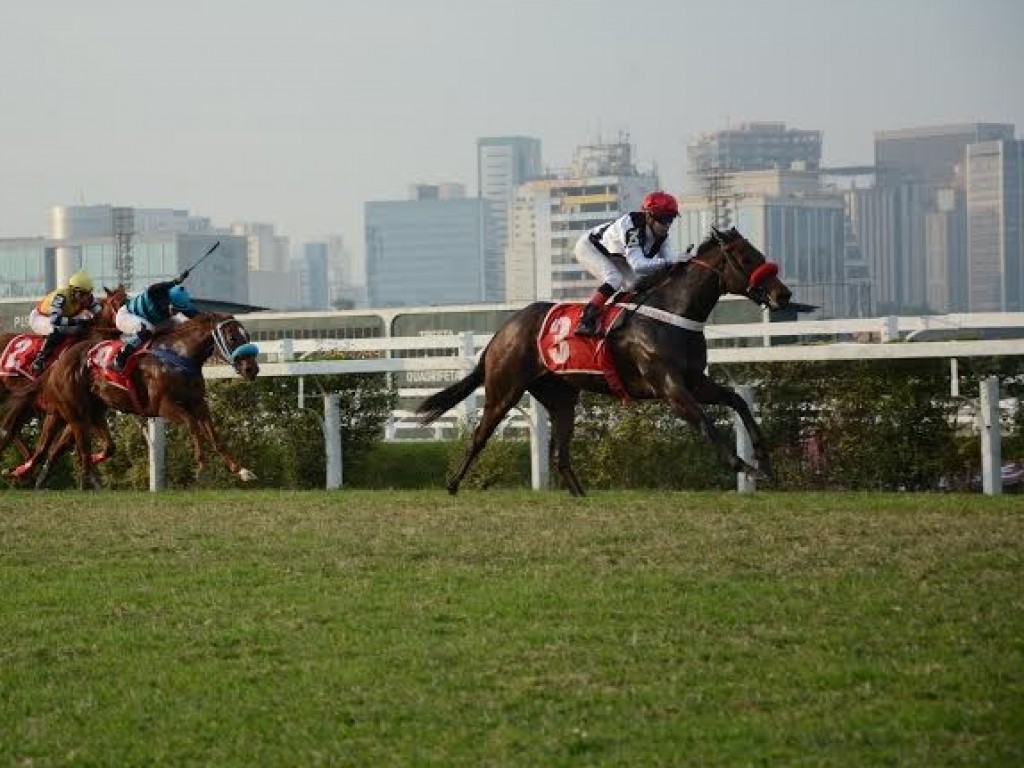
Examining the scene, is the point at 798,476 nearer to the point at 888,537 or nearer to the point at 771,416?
the point at 771,416

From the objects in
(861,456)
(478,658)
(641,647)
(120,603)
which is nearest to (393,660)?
(478,658)

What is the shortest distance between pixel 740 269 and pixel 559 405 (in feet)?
5.85

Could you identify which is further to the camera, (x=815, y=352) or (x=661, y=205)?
(x=815, y=352)

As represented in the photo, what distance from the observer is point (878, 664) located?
282 inches

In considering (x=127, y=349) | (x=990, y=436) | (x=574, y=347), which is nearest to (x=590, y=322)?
(x=574, y=347)

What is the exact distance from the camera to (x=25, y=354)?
18.6 meters

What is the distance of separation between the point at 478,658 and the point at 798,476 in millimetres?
8114

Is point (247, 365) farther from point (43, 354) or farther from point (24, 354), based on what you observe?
point (24, 354)

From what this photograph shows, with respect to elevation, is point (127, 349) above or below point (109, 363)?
above

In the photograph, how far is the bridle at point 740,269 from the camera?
537 inches

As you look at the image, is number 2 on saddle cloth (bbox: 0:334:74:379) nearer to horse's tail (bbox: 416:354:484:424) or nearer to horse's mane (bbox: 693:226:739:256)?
horse's tail (bbox: 416:354:484:424)

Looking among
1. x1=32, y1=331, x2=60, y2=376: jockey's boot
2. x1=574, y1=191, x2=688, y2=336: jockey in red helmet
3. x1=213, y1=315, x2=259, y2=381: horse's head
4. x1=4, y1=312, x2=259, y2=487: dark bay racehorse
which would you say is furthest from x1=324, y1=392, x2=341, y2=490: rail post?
x1=574, y1=191, x2=688, y2=336: jockey in red helmet

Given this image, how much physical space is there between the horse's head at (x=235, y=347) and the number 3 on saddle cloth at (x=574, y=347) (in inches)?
121

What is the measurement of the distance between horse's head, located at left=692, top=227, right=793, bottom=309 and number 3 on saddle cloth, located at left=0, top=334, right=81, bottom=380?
6932mm
